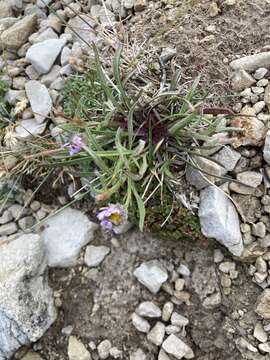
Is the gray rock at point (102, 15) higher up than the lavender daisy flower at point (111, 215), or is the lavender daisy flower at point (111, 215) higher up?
the gray rock at point (102, 15)

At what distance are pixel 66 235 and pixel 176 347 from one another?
2.61ft

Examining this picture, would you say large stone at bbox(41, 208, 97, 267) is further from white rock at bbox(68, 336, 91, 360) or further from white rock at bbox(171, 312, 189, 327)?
white rock at bbox(171, 312, 189, 327)

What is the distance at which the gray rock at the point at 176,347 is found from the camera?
8.58 feet

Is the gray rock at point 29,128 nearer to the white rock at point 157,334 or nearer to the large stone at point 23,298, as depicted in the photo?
the large stone at point 23,298

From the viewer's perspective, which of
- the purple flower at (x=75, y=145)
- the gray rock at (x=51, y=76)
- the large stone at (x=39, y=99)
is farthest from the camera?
the gray rock at (x=51, y=76)

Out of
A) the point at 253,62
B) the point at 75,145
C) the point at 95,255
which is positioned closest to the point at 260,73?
the point at 253,62

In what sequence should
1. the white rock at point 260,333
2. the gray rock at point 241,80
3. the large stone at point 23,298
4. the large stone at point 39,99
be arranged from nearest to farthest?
the white rock at point 260,333 → the large stone at point 23,298 → the gray rock at point 241,80 → the large stone at point 39,99

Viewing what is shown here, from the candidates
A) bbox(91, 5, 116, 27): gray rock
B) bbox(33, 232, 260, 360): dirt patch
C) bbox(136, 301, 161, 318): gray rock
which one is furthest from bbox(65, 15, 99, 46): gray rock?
bbox(136, 301, 161, 318): gray rock

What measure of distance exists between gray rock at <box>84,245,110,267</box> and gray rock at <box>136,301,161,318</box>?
12.4 inches

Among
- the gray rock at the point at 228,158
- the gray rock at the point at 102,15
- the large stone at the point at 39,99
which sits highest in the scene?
the gray rock at the point at 102,15

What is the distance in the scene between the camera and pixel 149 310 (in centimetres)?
269

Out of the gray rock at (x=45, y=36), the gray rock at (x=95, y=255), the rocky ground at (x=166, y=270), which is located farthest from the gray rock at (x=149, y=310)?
the gray rock at (x=45, y=36)

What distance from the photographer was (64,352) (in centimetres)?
274

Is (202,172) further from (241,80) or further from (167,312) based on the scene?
(167,312)
